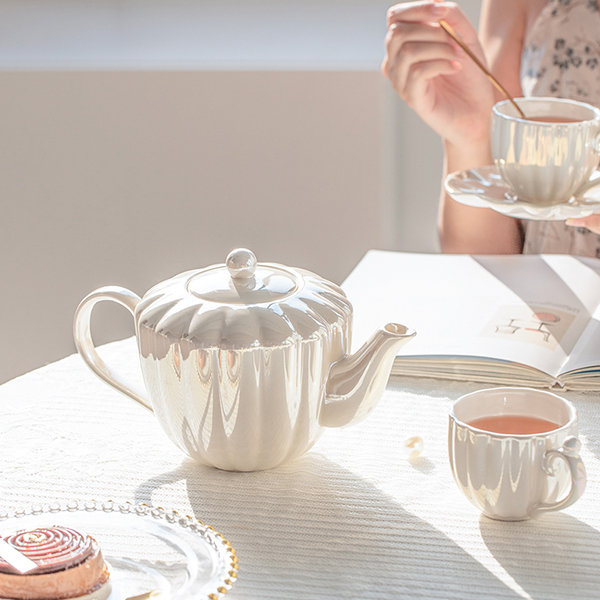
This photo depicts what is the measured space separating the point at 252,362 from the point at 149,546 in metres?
0.12

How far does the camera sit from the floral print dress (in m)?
1.29

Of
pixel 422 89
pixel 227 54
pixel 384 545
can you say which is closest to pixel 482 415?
pixel 384 545

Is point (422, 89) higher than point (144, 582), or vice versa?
point (422, 89)

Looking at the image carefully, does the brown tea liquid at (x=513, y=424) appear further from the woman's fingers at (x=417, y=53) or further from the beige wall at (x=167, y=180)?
the beige wall at (x=167, y=180)

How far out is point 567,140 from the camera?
831 mm

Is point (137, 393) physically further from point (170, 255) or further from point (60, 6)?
point (60, 6)

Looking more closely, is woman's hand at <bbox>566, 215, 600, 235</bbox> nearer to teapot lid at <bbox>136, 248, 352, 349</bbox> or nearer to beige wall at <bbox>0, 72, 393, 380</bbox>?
teapot lid at <bbox>136, 248, 352, 349</bbox>

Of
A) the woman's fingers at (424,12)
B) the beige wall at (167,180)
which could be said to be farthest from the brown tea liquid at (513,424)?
the beige wall at (167,180)

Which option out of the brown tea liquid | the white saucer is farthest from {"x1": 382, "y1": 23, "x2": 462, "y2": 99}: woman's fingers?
the brown tea liquid

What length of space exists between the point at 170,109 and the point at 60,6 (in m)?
0.48

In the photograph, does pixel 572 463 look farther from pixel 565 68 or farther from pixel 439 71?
pixel 565 68

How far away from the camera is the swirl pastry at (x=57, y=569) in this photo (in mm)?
480

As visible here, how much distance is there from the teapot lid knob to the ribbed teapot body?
62mm

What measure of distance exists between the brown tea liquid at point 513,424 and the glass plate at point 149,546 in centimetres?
19
